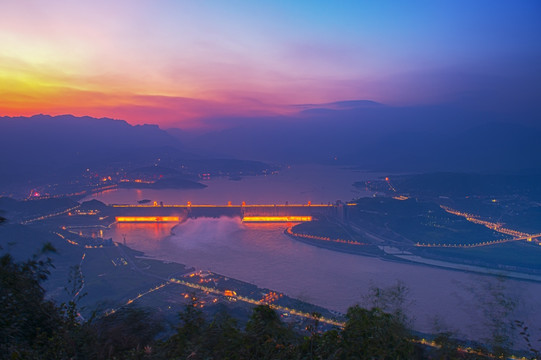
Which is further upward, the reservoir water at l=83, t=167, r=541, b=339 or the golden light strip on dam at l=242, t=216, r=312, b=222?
the golden light strip on dam at l=242, t=216, r=312, b=222

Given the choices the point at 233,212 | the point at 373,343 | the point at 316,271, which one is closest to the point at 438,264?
the point at 316,271

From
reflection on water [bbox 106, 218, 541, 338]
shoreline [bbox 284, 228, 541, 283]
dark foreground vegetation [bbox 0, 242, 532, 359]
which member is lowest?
reflection on water [bbox 106, 218, 541, 338]

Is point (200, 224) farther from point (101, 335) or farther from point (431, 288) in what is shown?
point (101, 335)

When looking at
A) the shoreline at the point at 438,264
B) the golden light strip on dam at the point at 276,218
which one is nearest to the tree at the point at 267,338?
the shoreline at the point at 438,264

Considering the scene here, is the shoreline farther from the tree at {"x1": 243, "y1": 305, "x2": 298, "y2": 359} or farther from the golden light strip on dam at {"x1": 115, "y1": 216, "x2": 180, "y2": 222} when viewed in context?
the tree at {"x1": 243, "y1": 305, "x2": 298, "y2": 359}

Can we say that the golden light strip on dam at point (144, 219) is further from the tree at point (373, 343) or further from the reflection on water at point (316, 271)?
the tree at point (373, 343)

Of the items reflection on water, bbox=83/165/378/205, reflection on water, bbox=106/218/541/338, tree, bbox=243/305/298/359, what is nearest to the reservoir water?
reflection on water, bbox=106/218/541/338

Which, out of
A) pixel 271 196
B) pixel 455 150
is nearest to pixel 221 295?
pixel 271 196
